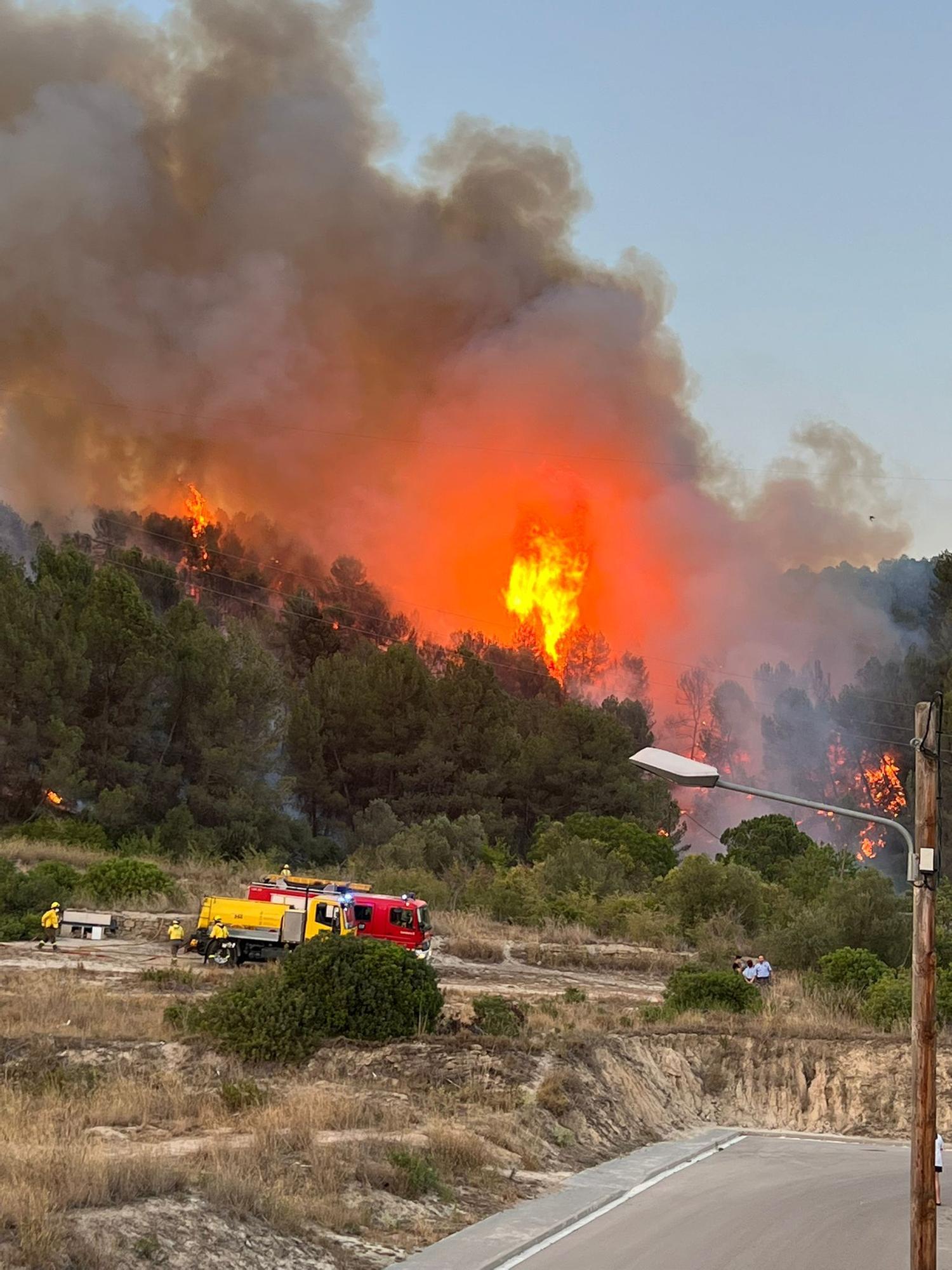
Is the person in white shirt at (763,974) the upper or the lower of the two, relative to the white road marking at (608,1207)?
upper

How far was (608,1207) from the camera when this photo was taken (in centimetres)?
1772

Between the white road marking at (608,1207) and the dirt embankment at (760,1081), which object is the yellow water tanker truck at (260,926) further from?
the white road marking at (608,1207)

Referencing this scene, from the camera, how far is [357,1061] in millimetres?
24641

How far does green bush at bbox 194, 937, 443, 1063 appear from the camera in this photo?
25.2 meters

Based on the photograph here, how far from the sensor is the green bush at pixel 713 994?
33.9 metres

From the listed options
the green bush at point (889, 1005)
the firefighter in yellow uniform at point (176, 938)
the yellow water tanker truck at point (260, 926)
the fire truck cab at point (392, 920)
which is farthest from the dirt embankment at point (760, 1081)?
the firefighter in yellow uniform at point (176, 938)

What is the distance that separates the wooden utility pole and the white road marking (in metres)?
4.10

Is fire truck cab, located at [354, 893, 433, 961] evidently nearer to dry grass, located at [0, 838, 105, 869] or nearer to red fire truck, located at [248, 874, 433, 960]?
red fire truck, located at [248, 874, 433, 960]

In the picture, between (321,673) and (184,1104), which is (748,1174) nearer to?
(184,1104)

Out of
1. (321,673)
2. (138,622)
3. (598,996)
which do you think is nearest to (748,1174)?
(598,996)

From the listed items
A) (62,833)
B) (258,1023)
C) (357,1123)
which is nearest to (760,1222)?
(357,1123)

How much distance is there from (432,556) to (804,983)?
3530 inches

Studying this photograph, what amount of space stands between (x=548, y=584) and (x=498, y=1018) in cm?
10031

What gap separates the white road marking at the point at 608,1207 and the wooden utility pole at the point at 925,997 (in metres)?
4.10
